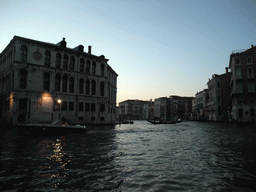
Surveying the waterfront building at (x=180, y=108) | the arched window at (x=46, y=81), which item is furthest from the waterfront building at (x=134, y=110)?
the arched window at (x=46, y=81)

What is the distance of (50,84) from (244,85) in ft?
141

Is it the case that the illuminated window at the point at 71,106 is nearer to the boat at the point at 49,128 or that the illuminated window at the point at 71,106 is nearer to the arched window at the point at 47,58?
the arched window at the point at 47,58

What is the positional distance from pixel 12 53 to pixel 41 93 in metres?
8.00

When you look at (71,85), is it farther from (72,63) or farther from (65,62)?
(65,62)

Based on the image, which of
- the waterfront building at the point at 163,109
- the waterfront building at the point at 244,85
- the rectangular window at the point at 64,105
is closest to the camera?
the rectangular window at the point at 64,105

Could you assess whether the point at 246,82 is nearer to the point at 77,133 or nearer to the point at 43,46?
the point at 77,133

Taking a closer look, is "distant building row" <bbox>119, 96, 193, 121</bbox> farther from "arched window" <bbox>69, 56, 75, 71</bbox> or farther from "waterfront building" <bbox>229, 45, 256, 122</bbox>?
"arched window" <bbox>69, 56, 75, 71</bbox>

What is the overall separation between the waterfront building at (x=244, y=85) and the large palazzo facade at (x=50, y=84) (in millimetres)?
30968

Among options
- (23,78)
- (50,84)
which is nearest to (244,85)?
(50,84)

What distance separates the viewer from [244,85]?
4228 centimetres

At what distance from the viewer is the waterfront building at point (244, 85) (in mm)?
40969

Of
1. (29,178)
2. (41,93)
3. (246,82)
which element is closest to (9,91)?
(41,93)

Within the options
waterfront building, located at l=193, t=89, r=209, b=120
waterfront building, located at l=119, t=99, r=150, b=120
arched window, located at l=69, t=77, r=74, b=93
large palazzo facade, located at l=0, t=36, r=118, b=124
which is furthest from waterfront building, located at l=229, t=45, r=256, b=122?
waterfront building, located at l=119, t=99, r=150, b=120

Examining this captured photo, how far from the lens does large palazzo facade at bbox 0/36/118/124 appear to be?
28.3 meters
